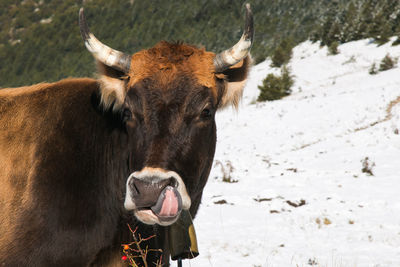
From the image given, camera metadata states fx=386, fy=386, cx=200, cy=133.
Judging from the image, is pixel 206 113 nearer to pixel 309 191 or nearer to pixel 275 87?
pixel 309 191

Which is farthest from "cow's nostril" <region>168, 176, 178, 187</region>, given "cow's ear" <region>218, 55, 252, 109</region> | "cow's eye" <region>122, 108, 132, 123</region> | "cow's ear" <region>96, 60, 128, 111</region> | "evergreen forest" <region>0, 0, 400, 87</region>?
"evergreen forest" <region>0, 0, 400, 87</region>

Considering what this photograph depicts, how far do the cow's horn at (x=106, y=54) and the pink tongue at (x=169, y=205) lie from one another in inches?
58.5

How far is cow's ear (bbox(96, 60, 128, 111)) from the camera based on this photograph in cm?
376

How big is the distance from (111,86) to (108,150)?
2.08 feet

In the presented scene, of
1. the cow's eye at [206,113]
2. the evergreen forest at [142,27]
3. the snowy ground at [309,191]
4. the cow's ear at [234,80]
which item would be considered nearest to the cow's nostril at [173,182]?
the cow's eye at [206,113]

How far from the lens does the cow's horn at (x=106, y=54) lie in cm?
371

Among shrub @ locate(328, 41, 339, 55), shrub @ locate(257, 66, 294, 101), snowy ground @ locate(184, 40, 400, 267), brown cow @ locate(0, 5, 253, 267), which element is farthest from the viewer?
shrub @ locate(328, 41, 339, 55)

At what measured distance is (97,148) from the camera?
3736 mm

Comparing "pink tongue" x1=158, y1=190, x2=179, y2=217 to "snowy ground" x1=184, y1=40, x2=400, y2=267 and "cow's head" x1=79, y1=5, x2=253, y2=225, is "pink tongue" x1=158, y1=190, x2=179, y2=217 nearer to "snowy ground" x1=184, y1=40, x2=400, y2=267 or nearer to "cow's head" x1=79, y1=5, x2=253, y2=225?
"cow's head" x1=79, y1=5, x2=253, y2=225

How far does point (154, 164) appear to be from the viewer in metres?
2.93

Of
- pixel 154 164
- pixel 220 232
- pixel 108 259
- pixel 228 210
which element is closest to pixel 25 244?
pixel 108 259

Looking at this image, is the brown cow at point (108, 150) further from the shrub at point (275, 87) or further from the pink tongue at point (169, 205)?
the shrub at point (275, 87)

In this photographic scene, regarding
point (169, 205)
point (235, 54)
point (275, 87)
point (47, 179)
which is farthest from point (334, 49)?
point (169, 205)

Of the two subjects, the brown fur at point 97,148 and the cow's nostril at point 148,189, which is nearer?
the cow's nostril at point 148,189
